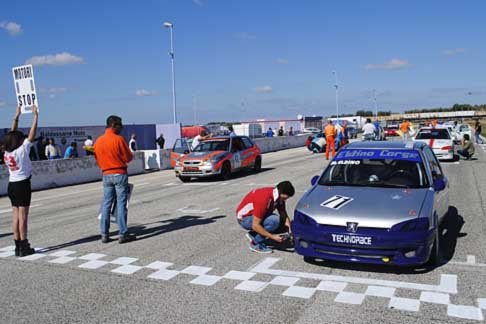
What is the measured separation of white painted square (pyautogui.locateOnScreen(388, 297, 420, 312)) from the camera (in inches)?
173

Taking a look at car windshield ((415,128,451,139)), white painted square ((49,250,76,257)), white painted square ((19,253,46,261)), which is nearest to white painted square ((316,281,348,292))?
white painted square ((49,250,76,257))

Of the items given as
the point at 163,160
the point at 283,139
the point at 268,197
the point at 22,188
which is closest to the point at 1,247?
the point at 22,188

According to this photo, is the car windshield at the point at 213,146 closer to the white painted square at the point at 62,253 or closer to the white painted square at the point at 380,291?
the white painted square at the point at 62,253

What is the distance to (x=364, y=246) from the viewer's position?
5.12 m

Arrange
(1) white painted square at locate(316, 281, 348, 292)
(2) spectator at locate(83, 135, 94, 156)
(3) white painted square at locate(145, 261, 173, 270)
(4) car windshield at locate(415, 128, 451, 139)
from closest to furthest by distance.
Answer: (1) white painted square at locate(316, 281, 348, 292)
(3) white painted square at locate(145, 261, 173, 270)
(2) spectator at locate(83, 135, 94, 156)
(4) car windshield at locate(415, 128, 451, 139)

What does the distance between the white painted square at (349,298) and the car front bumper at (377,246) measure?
530mm

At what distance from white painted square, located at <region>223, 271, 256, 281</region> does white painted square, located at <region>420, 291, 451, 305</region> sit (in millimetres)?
1850

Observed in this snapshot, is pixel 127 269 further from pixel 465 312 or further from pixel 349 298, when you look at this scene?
pixel 465 312

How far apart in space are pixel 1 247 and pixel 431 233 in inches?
245

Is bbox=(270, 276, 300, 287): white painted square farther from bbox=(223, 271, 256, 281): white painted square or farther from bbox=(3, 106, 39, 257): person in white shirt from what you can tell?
bbox=(3, 106, 39, 257): person in white shirt

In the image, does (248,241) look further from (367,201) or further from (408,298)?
(408,298)

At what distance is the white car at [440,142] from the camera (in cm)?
1917

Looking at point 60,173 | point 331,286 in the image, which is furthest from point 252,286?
point 60,173

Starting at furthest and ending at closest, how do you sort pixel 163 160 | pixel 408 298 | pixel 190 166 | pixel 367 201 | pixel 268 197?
pixel 163 160, pixel 190 166, pixel 268 197, pixel 367 201, pixel 408 298
